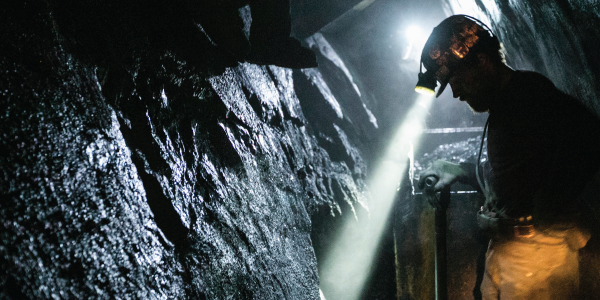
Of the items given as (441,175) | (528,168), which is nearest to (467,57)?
(528,168)

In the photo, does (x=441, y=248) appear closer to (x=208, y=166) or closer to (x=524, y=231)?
(x=524, y=231)

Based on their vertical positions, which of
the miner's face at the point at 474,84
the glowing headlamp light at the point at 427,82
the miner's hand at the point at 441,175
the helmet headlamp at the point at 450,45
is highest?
the helmet headlamp at the point at 450,45

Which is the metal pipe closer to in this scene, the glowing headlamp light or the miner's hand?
the miner's hand

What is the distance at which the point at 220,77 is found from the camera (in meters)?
2.04

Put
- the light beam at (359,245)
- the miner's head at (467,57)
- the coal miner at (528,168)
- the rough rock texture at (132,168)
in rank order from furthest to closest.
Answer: the light beam at (359,245)
the miner's head at (467,57)
the coal miner at (528,168)
the rough rock texture at (132,168)

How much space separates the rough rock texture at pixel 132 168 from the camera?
73 cm

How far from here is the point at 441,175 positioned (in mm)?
2797

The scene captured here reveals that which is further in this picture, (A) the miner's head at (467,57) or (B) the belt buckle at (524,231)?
(A) the miner's head at (467,57)

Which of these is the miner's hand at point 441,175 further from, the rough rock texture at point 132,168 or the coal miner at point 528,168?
the rough rock texture at point 132,168

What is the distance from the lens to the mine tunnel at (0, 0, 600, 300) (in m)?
0.78

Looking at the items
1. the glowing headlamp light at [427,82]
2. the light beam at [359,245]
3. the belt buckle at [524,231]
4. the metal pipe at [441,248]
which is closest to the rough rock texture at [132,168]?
the light beam at [359,245]

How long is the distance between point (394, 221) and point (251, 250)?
228cm

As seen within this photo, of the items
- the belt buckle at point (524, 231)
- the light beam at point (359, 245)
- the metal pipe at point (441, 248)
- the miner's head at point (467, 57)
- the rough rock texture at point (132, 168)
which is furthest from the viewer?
the light beam at point (359, 245)

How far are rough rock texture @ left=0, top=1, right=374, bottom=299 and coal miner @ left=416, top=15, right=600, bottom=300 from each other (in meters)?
1.57
